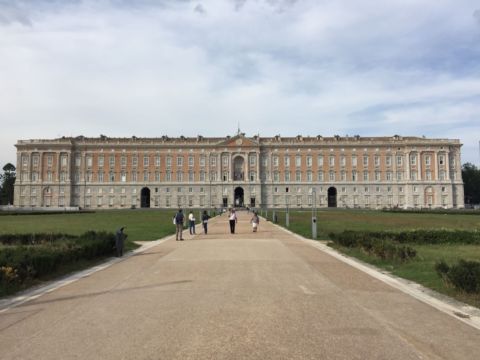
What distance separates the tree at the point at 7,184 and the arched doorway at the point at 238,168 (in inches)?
2577

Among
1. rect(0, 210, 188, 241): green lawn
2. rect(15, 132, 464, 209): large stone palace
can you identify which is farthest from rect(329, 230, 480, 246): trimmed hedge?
rect(15, 132, 464, 209): large stone palace

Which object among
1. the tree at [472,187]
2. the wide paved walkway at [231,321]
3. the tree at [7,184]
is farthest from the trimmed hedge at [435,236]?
the tree at [7,184]

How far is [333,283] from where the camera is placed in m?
10.1

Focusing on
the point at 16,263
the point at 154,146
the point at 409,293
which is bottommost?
the point at 409,293

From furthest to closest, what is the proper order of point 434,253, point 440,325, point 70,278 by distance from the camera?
point 434,253 → point 70,278 → point 440,325

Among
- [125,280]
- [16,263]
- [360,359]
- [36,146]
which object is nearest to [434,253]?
[125,280]

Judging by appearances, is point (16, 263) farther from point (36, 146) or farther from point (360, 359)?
point (36, 146)

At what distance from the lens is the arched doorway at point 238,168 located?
104 m

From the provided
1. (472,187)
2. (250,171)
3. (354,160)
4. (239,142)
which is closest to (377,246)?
(250,171)

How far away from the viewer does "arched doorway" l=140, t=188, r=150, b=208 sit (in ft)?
338

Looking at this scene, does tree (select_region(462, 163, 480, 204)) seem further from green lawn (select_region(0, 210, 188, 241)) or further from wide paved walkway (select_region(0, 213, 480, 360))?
wide paved walkway (select_region(0, 213, 480, 360))

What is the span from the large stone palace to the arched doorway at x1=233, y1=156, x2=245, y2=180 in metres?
0.25

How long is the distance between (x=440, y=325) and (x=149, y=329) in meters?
4.41

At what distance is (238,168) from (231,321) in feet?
322
